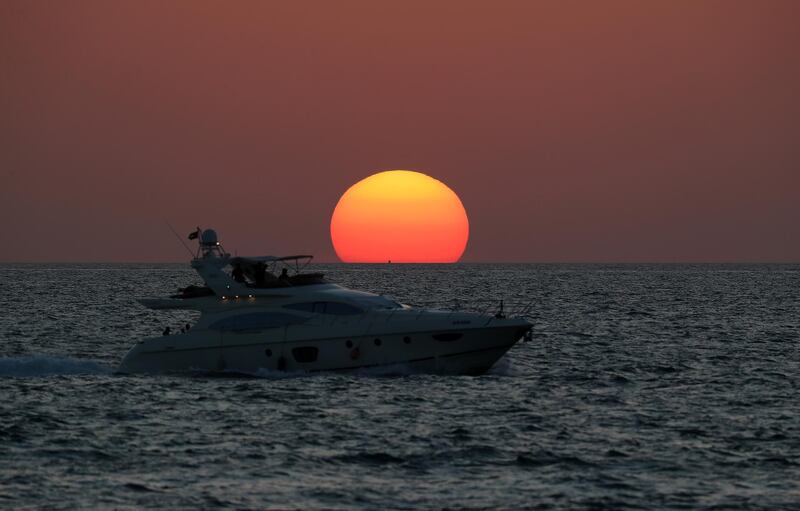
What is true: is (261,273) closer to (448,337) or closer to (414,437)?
(448,337)

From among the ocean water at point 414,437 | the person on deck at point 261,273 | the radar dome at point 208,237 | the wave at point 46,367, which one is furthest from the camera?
the radar dome at point 208,237

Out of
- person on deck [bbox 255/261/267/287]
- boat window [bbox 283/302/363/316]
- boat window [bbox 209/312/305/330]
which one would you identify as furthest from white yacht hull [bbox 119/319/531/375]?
person on deck [bbox 255/261/267/287]

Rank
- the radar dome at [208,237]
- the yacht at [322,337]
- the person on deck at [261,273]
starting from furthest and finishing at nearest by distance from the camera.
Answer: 1. the radar dome at [208,237]
2. the person on deck at [261,273]
3. the yacht at [322,337]

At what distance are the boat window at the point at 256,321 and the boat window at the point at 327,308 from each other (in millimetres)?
376

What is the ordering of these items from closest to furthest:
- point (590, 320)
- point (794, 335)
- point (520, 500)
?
point (520, 500)
point (794, 335)
point (590, 320)

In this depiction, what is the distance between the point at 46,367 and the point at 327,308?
34.1ft

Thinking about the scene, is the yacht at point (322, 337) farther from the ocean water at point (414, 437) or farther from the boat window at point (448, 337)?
the ocean water at point (414, 437)

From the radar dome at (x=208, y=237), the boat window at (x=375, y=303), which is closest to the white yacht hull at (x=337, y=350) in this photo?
the boat window at (x=375, y=303)

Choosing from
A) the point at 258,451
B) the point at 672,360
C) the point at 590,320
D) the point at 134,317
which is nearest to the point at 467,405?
the point at 258,451

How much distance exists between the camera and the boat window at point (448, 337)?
132 feet

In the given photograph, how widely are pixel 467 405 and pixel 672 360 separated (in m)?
17.7

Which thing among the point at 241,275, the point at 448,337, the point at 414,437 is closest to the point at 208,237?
the point at 241,275

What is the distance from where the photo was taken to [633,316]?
85.1m

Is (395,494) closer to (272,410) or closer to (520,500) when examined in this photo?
(520,500)
